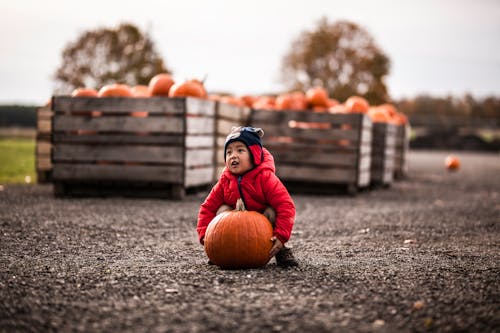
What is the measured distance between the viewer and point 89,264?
402 cm

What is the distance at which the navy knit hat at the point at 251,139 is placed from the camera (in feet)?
13.0

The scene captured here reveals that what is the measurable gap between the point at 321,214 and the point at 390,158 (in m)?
4.85

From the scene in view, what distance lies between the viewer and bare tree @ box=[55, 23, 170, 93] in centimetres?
1561

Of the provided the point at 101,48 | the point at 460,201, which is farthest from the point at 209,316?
the point at 101,48

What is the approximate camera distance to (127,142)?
7684 mm

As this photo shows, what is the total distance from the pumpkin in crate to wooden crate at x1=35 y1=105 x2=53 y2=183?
6416 millimetres

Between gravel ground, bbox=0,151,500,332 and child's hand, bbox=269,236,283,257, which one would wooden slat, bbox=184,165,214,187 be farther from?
child's hand, bbox=269,236,283,257

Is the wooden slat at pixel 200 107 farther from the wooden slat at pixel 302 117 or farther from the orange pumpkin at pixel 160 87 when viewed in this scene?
the wooden slat at pixel 302 117

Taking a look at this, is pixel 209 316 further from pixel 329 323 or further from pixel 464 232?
pixel 464 232

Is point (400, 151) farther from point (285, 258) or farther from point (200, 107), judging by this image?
point (285, 258)

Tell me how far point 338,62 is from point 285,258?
734 inches

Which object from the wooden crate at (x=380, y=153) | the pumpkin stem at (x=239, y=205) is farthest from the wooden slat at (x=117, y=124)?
the wooden crate at (x=380, y=153)

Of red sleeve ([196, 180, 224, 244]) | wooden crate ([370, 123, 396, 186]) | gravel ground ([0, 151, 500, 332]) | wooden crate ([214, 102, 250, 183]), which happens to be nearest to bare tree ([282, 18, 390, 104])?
wooden crate ([370, 123, 396, 186])

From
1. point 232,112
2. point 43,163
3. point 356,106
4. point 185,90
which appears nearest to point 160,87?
point 185,90
